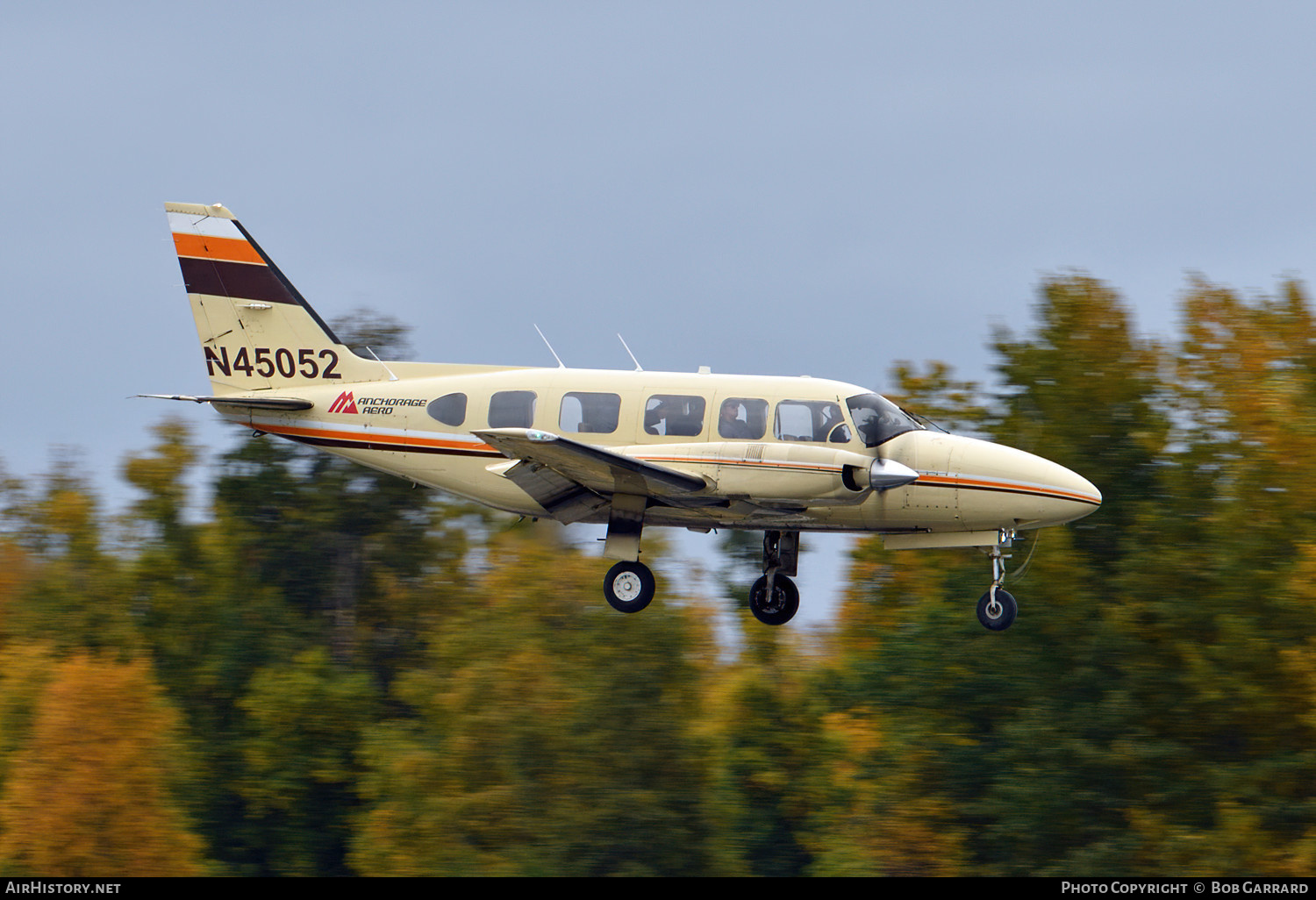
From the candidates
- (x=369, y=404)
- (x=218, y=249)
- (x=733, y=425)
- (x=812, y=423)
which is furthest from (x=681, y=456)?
(x=218, y=249)

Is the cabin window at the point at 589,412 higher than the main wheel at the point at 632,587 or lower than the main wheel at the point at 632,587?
higher

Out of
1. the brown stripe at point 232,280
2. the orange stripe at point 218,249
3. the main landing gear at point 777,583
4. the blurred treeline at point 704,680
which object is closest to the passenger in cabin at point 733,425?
the main landing gear at point 777,583

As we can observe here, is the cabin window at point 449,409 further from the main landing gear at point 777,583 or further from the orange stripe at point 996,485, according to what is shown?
the orange stripe at point 996,485

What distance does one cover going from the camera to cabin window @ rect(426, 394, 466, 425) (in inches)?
752

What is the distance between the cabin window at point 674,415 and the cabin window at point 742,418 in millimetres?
271

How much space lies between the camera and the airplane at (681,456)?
17438mm

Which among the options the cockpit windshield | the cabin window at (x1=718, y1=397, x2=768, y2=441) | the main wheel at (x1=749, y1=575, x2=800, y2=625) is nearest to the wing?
the cabin window at (x1=718, y1=397, x2=768, y2=441)

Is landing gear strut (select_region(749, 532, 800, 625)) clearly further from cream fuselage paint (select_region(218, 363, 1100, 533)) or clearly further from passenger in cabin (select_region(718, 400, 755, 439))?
passenger in cabin (select_region(718, 400, 755, 439))

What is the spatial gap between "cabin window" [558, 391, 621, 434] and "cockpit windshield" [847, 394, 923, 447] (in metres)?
2.89

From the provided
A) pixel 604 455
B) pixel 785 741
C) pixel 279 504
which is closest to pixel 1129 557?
pixel 785 741

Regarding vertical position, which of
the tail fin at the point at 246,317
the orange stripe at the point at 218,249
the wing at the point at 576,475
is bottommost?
the wing at the point at 576,475

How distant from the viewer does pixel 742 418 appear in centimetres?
1778

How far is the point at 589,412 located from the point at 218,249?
22.0 feet

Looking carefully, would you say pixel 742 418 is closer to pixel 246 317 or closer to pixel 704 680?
pixel 246 317
